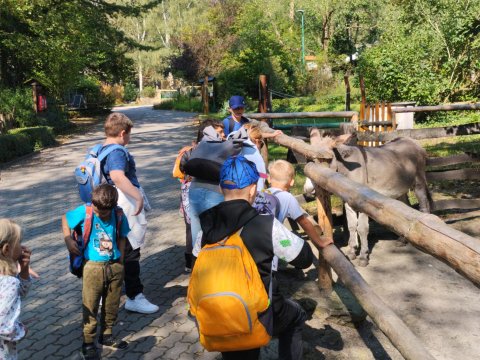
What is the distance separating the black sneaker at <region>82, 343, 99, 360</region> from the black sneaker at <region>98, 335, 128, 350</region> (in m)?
0.26

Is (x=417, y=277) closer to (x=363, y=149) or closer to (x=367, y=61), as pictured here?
(x=363, y=149)

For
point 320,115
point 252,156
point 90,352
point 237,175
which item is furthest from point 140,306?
point 320,115

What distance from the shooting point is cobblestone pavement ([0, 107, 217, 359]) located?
13.4 feet

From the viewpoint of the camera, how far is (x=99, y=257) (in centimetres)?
371

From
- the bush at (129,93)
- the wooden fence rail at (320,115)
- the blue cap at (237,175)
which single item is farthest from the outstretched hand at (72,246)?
the bush at (129,93)

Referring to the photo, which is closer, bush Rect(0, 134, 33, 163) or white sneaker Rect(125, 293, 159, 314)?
white sneaker Rect(125, 293, 159, 314)

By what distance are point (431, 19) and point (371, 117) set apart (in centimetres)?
1085

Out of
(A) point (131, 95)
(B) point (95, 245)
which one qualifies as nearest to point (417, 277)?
(B) point (95, 245)

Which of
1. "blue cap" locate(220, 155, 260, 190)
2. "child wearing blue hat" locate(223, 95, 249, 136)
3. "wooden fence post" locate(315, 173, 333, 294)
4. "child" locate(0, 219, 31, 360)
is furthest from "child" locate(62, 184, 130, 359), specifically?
"child wearing blue hat" locate(223, 95, 249, 136)

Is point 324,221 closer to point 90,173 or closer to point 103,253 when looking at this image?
point 103,253

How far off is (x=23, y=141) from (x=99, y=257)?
47.5 ft

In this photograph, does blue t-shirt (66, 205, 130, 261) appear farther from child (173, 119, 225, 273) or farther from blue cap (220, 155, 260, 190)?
blue cap (220, 155, 260, 190)

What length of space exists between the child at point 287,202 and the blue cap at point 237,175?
0.81m

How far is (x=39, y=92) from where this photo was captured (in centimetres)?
2142
